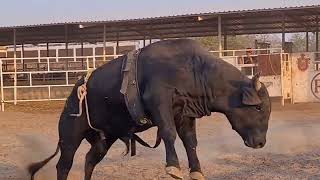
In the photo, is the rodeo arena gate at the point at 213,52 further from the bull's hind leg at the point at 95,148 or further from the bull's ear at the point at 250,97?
the bull's ear at the point at 250,97

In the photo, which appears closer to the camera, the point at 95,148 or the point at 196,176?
the point at 196,176

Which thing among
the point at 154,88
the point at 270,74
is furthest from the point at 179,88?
the point at 270,74

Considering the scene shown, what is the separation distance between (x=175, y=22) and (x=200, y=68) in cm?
1933

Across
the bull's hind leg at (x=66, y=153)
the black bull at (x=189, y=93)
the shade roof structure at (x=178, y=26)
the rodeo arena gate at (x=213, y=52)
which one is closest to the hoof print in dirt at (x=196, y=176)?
the black bull at (x=189, y=93)

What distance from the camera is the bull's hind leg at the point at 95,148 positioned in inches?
229

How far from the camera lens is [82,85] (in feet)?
17.5

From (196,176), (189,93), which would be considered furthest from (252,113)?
(196,176)

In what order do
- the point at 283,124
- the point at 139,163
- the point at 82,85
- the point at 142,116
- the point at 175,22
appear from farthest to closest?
the point at 175,22 → the point at 283,124 → the point at 139,163 → the point at 82,85 → the point at 142,116

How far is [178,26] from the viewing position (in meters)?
25.2

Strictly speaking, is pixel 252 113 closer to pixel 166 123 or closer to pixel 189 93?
pixel 189 93

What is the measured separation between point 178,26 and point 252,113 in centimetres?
2086

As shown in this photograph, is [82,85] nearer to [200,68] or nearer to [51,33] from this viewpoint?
[200,68]

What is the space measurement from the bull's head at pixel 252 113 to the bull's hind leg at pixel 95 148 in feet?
5.16

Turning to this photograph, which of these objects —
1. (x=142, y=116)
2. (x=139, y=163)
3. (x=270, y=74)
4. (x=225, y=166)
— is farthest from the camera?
(x=270, y=74)
